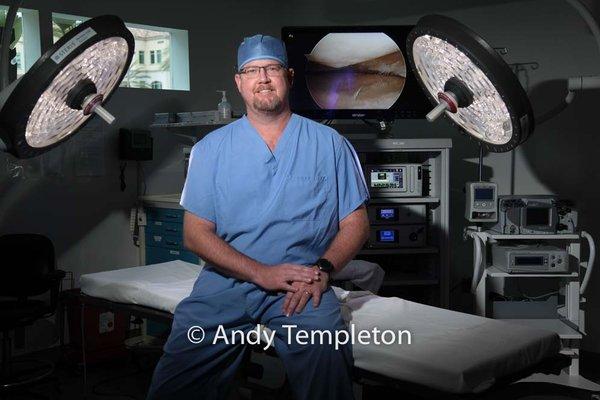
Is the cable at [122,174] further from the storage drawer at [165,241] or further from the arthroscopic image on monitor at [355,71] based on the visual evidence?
the arthroscopic image on monitor at [355,71]

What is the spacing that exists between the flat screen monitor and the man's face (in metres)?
1.51

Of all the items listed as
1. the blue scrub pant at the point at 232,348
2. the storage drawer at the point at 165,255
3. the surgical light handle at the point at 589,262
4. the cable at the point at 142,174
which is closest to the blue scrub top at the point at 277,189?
the blue scrub pant at the point at 232,348

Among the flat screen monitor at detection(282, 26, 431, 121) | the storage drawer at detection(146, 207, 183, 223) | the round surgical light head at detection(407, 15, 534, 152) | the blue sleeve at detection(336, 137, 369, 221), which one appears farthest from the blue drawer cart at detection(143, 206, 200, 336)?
the round surgical light head at detection(407, 15, 534, 152)

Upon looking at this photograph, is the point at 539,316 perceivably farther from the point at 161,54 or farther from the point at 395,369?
the point at 161,54

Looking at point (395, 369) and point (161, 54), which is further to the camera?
point (161, 54)

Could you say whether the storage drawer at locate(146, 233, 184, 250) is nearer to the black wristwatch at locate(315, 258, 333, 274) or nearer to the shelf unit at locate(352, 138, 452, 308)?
the shelf unit at locate(352, 138, 452, 308)

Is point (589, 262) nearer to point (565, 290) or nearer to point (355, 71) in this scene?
point (565, 290)

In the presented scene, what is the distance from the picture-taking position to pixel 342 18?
473cm

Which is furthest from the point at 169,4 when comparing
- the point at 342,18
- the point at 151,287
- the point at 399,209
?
the point at 151,287

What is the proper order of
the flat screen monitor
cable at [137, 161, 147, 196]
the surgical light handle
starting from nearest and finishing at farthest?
the surgical light handle, the flat screen monitor, cable at [137, 161, 147, 196]

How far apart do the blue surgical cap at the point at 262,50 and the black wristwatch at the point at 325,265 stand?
0.69 metres

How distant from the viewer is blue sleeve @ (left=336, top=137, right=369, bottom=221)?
82.9 inches

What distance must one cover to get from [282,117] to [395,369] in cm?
93

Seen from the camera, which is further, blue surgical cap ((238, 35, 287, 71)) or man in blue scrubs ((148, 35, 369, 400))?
blue surgical cap ((238, 35, 287, 71))
